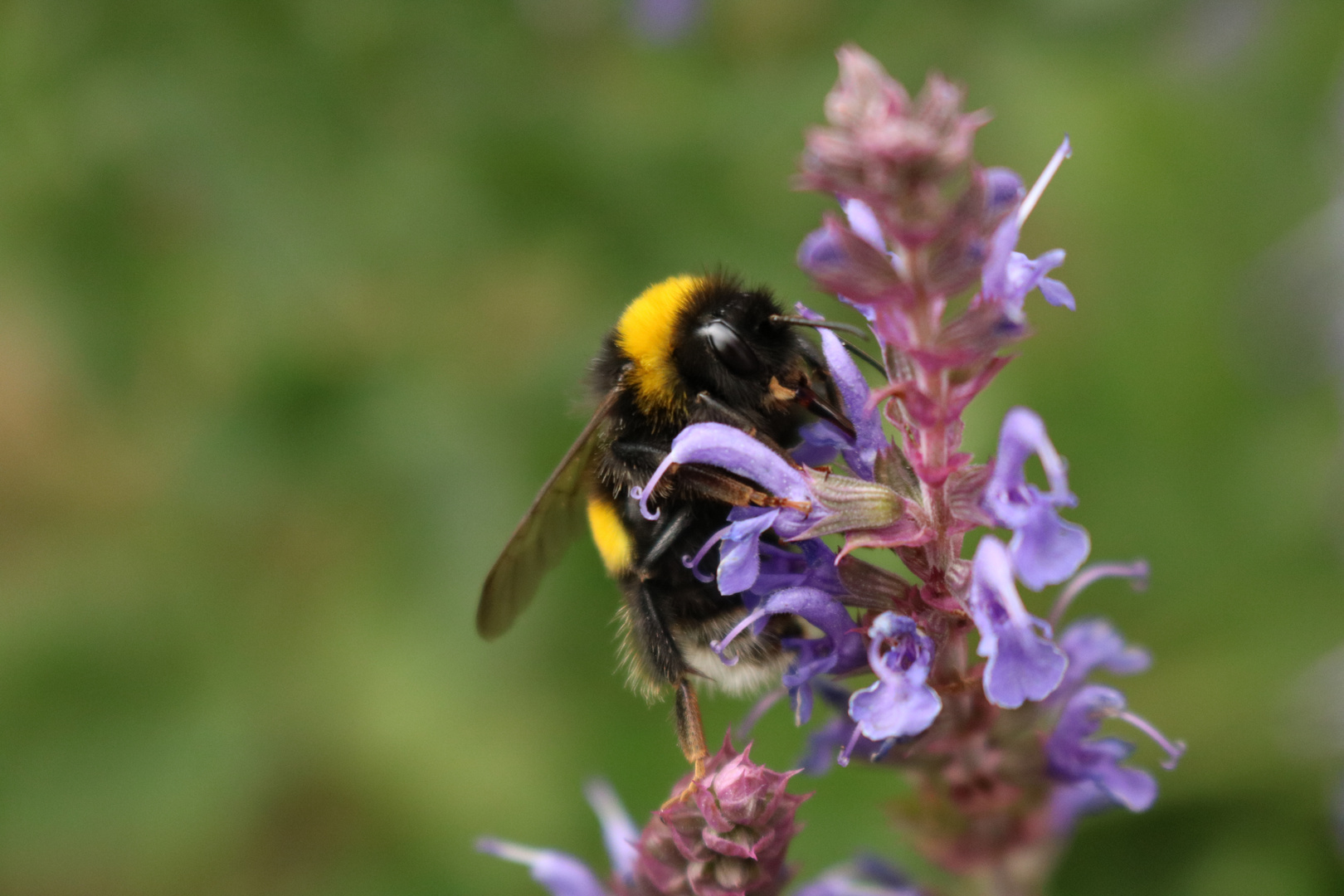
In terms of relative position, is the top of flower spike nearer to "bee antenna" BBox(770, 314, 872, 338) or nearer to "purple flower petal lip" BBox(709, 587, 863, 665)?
"bee antenna" BBox(770, 314, 872, 338)

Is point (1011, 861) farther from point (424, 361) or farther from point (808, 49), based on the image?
point (808, 49)

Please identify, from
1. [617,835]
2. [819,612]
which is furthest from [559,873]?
[819,612]

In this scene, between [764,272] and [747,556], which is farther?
[764,272]

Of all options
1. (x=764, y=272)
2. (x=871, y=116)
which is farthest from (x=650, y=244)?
(x=871, y=116)

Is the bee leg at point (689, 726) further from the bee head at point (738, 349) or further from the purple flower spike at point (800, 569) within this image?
the bee head at point (738, 349)

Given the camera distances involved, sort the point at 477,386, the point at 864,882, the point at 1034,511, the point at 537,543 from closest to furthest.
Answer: the point at 1034,511 → the point at 864,882 → the point at 537,543 → the point at 477,386

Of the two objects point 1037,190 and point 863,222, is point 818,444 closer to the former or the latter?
point 863,222
